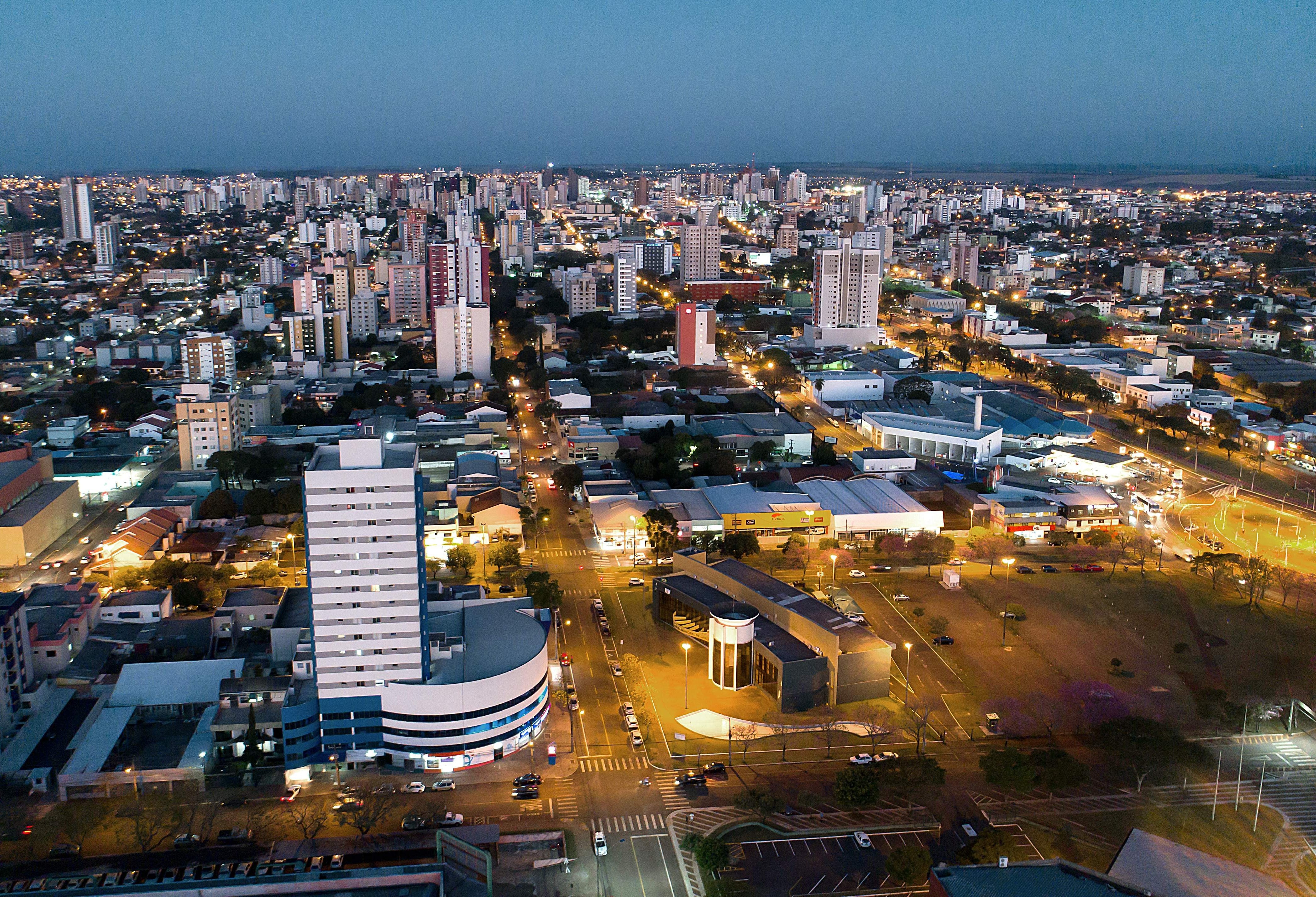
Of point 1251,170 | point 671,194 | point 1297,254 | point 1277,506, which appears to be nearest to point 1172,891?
point 1277,506

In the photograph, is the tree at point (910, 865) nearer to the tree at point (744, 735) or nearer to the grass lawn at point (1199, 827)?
the grass lawn at point (1199, 827)

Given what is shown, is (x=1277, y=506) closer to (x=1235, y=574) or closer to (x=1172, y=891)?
(x=1235, y=574)

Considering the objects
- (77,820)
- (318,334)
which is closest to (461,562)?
(77,820)

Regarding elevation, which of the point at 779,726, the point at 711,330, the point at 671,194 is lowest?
the point at 779,726

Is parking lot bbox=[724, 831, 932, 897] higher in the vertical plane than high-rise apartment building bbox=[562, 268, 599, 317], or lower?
lower

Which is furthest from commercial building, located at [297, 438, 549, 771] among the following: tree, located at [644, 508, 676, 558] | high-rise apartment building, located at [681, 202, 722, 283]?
high-rise apartment building, located at [681, 202, 722, 283]

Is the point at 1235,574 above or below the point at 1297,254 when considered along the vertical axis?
below

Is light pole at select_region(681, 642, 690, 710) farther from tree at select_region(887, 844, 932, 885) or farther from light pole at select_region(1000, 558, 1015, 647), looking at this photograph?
light pole at select_region(1000, 558, 1015, 647)

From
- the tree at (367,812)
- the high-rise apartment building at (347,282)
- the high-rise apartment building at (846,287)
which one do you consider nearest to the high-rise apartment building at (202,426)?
the tree at (367,812)
